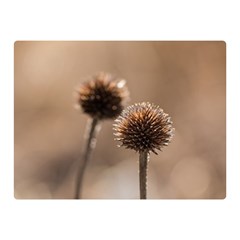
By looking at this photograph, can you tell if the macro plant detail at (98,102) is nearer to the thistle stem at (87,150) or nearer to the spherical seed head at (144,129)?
the thistle stem at (87,150)

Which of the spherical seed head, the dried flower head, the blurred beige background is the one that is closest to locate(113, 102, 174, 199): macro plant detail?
the spherical seed head

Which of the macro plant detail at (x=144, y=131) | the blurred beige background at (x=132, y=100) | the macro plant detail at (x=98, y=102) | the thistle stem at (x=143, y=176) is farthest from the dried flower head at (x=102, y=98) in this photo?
the thistle stem at (x=143, y=176)

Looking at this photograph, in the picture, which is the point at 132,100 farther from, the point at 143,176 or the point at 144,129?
the point at 143,176

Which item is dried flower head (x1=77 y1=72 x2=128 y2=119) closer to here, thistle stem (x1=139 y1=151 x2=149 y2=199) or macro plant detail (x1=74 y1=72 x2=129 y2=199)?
macro plant detail (x1=74 y1=72 x2=129 y2=199)

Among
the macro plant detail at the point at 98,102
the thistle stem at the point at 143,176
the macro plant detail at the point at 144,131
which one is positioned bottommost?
the thistle stem at the point at 143,176
